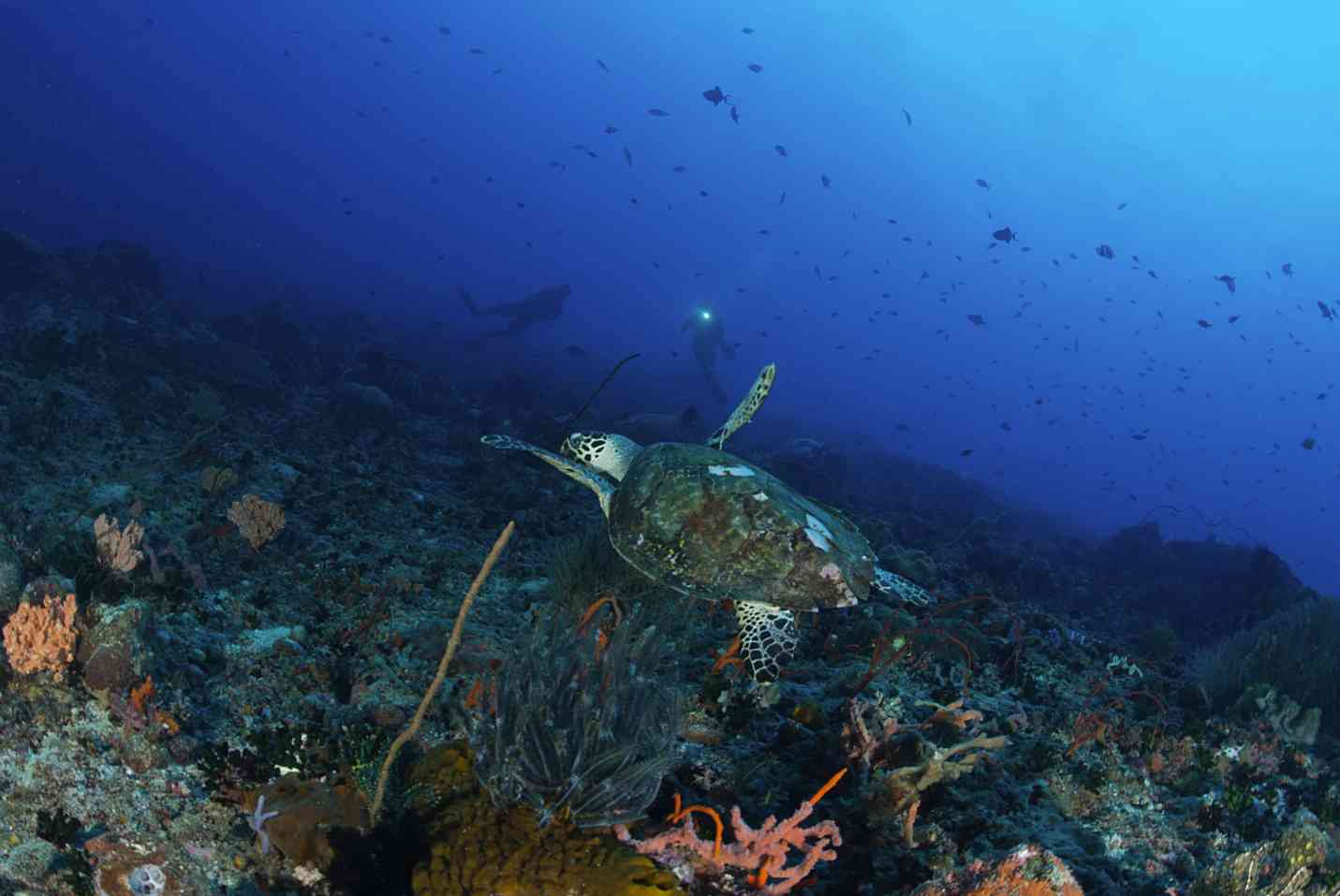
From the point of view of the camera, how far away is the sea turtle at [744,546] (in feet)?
16.4

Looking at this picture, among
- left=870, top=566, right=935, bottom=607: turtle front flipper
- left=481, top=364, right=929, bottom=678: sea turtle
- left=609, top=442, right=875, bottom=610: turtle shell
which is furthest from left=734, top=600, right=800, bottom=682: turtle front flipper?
left=870, top=566, right=935, bottom=607: turtle front flipper

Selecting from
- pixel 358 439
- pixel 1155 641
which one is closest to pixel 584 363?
pixel 358 439

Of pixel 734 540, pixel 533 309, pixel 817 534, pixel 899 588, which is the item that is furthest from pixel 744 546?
pixel 533 309

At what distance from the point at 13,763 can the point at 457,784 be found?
2321 millimetres

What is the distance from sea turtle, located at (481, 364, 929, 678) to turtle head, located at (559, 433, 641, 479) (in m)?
0.96

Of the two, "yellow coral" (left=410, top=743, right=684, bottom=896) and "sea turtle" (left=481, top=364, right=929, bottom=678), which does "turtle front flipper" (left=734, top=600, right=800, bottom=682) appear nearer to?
"sea turtle" (left=481, top=364, right=929, bottom=678)

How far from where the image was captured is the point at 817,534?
5.25 metres

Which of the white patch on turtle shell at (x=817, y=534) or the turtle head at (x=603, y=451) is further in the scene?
the turtle head at (x=603, y=451)

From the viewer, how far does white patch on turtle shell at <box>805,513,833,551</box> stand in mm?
5141

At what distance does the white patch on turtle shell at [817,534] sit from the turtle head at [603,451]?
222 centimetres

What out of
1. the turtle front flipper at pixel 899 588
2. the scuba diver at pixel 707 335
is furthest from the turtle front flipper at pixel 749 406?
the scuba diver at pixel 707 335

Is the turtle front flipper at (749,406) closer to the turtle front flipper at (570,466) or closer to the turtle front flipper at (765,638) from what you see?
the turtle front flipper at (570,466)

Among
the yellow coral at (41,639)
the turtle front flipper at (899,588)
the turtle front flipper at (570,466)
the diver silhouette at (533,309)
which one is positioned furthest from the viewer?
the diver silhouette at (533,309)

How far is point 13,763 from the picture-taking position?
127 inches
